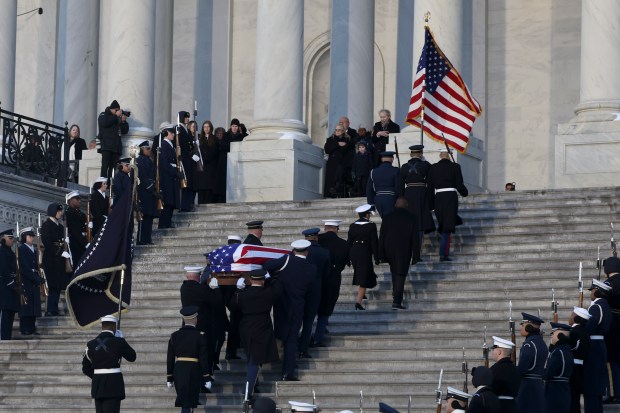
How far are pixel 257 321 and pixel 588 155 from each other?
10.1m

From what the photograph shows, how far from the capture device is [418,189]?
26609 millimetres

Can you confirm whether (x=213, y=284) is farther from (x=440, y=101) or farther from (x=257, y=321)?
(x=440, y=101)

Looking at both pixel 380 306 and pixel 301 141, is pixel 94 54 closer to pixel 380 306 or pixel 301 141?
pixel 301 141

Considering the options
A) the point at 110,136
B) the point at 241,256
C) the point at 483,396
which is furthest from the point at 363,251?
the point at 110,136

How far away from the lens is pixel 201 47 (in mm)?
Result: 41781

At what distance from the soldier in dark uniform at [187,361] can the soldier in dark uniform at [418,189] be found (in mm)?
5504

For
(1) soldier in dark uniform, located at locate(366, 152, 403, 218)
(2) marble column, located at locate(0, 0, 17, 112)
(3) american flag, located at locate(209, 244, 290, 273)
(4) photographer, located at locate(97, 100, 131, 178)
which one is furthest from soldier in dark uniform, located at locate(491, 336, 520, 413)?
(2) marble column, located at locate(0, 0, 17, 112)

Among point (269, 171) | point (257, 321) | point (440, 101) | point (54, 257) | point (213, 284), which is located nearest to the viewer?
point (257, 321)

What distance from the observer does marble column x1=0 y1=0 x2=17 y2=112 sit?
3459cm

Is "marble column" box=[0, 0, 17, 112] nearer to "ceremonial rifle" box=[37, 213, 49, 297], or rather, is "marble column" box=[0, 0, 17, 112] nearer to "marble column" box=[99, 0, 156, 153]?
"marble column" box=[99, 0, 156, 153]

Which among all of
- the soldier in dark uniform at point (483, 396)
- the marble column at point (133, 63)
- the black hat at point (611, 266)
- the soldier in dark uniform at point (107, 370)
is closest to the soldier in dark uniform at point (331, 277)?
the soldier in dark uniform at point (107, 370)

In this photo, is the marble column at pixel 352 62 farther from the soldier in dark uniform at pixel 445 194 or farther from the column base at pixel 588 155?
the soldier in dark uniform at pixel 445 194

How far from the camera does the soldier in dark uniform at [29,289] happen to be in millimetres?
25766

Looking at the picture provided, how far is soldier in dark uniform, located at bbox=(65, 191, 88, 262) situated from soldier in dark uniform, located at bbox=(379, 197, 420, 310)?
528 cm
